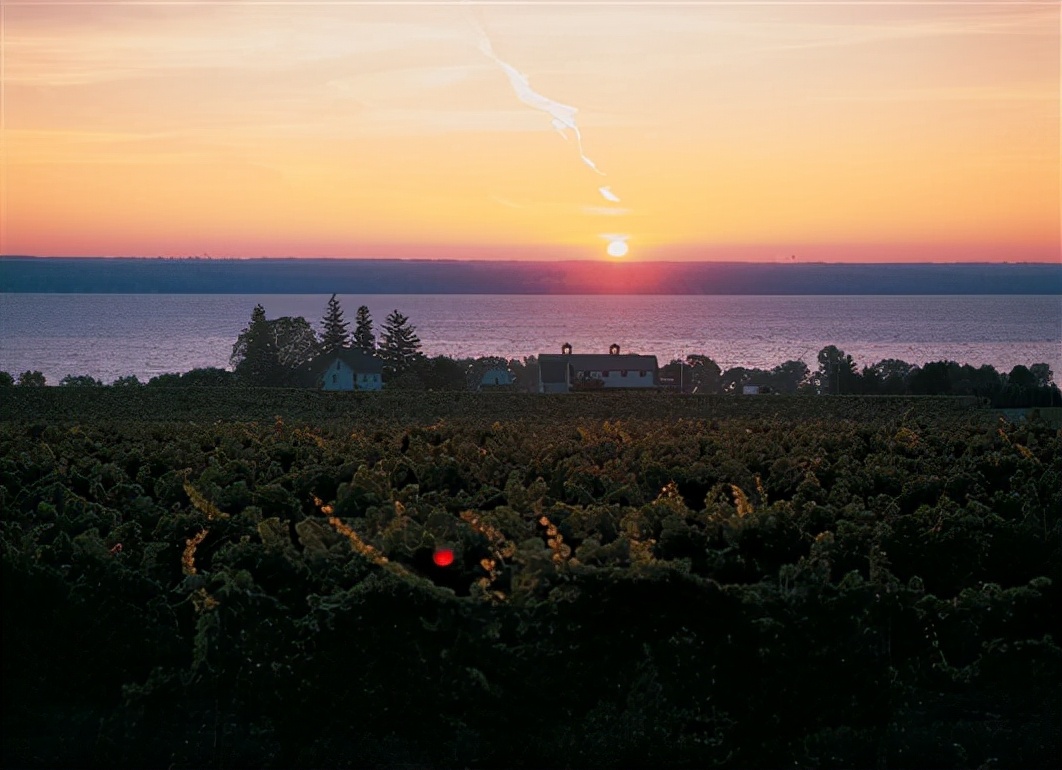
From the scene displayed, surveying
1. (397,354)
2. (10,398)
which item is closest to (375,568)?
(10,398)

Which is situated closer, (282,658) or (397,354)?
(282,658)

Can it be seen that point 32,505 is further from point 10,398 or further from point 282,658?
point 10,398

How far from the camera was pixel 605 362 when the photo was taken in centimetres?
8075

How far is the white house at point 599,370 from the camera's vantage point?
78.8 meters

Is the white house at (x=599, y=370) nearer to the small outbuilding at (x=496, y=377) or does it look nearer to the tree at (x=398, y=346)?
the tree at (x=398, y=346)

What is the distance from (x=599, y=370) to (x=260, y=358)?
2664 centimetres

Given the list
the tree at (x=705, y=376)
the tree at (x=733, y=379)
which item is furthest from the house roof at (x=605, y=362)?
the tree at (x=733, y=379)

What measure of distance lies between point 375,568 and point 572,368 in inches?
2793

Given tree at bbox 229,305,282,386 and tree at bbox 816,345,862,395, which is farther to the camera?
tree at bbox 229,305,282,386

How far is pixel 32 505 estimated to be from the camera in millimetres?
11828

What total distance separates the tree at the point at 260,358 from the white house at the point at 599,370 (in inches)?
808

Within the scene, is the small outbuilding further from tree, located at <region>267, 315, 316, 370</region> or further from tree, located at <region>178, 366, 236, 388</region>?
tree, located at <region>178, 366, 236, 388</region>

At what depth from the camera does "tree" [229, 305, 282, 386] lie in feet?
282

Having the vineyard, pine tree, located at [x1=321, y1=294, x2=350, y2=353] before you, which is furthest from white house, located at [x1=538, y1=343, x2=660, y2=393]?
the vineyard
